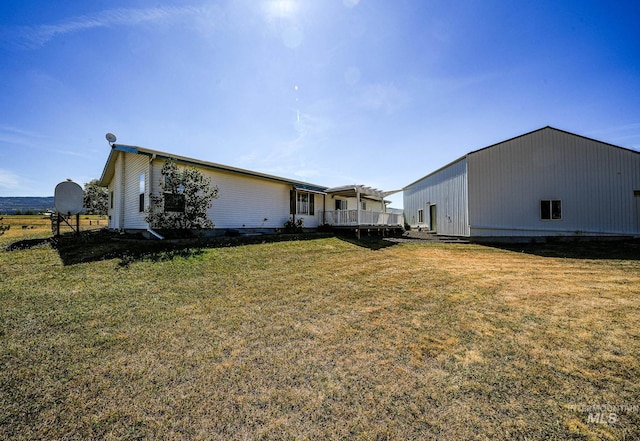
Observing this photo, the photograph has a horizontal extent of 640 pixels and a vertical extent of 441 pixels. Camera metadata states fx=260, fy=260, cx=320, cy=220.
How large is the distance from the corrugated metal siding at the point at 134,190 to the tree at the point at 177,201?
23.9 inches

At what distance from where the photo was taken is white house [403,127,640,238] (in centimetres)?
1295

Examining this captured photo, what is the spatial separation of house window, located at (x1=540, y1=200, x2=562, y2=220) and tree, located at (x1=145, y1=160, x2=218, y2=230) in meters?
16.5

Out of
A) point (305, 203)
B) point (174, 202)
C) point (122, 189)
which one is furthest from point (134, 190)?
point (305, 203)

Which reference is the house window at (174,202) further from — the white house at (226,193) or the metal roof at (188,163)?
the metal roof at (188,163)

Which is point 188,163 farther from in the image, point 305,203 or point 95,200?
point 95,200

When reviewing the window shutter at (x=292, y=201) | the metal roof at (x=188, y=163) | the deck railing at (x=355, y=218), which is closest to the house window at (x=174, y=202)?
the metal roof at (x=188, y=163)

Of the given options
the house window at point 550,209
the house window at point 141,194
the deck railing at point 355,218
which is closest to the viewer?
the house window at point 141,194

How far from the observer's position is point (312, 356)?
318 cm

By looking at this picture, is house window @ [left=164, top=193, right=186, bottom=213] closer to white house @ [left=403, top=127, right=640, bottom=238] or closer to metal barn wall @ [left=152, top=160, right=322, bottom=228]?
metal barn wall @ [left=152, top=160, right=322, bottom=228]

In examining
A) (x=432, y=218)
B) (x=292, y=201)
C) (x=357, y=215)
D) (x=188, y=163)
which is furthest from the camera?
(x=432, y=218)

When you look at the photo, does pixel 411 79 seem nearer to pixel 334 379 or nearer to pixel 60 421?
pixel 334 379

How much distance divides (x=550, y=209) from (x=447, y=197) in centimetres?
496

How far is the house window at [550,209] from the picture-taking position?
13469 mm

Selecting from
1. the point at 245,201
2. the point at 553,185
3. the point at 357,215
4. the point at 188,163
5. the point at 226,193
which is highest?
the point at 188,163
